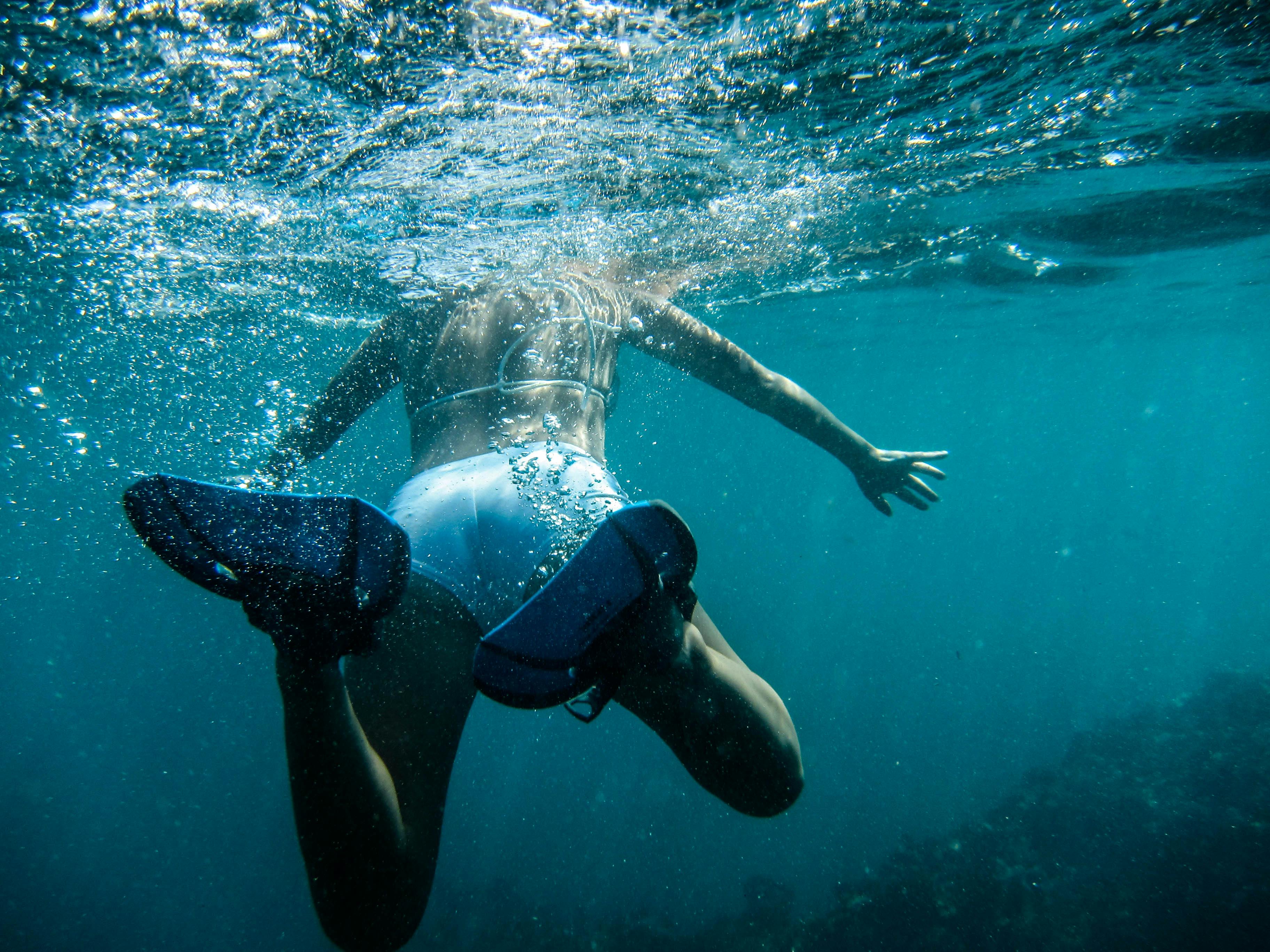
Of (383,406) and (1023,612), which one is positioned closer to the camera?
(383,406)

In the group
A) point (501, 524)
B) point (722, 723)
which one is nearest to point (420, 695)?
point (501, 524)

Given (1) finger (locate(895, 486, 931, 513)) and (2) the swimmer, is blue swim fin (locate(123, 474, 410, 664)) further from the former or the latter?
(1) finger (locate(895, 486, 931, 513))

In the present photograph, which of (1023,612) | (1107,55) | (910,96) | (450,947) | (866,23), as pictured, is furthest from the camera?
(1023,612)

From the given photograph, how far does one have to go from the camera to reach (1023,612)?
4269 centimetres

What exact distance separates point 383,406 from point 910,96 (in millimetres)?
27747

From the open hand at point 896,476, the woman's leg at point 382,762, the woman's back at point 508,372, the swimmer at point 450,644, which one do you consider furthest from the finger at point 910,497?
the woman's leg at point 382,762

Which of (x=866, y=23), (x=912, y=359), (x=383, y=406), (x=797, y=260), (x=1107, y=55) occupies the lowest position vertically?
(x=912, y=359)

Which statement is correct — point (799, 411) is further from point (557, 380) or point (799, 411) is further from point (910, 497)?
point (557, 380)

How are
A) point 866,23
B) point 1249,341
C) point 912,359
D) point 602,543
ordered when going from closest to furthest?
point 602,543 < point 866,23 < point 1249,341 < point 912,359

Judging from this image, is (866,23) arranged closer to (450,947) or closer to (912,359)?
(450,947)

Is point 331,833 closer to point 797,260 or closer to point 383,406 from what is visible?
point 797,260

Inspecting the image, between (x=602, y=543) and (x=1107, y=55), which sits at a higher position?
(x=1107, y=55)

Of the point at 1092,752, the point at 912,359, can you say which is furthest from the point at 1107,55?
the point at 912,359

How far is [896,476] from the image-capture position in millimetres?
3873
